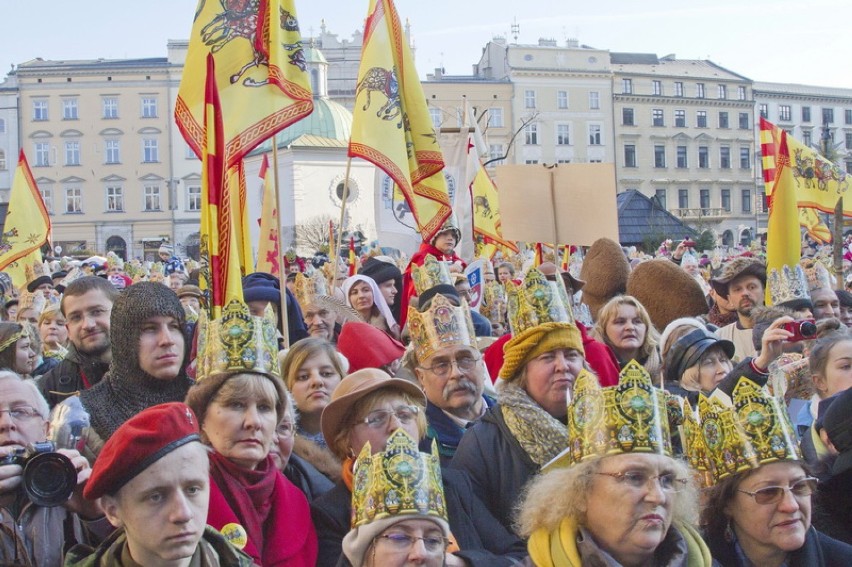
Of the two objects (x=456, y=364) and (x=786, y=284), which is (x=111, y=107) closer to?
(x=786, y=284)

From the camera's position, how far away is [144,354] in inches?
196

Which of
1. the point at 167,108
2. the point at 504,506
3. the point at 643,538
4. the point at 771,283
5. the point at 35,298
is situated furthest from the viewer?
the point at 167,108

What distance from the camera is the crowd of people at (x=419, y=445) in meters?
3.40

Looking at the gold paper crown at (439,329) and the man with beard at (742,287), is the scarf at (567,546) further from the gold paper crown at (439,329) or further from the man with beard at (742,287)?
the man with beard at (742,287)

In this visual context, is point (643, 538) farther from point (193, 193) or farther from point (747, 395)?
point (193, 193)

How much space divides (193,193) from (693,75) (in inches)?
1356

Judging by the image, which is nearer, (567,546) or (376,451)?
(567,546)

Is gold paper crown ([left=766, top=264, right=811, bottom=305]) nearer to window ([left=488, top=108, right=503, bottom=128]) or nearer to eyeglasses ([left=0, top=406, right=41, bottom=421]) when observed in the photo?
eyeglasses ([left=0, top=406, right=41, bottom=421])

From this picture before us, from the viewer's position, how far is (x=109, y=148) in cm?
7112

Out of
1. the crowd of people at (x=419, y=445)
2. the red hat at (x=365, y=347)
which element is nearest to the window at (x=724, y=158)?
the crowd of people at (x=419, y=445)

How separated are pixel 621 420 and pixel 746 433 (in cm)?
49

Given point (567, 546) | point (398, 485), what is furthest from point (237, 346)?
point (567, 546)

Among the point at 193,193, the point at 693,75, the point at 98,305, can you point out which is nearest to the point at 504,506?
the point at 98,305

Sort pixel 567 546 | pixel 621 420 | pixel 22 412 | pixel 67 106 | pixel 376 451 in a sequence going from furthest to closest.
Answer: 1. pixel 67 106
2. pixel 376 451
3. pixel 22 412
4. pixel 621 420
5. pixel 567 546
